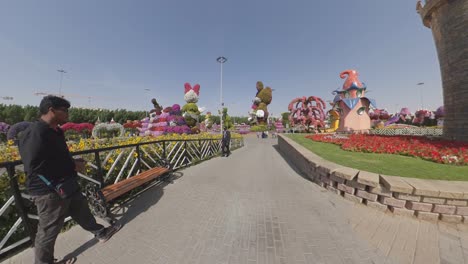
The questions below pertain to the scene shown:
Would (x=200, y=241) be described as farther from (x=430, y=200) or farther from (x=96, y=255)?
(x=430, y=200)

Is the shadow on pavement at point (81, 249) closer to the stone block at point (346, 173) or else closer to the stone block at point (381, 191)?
the stone block at point (346, 173)

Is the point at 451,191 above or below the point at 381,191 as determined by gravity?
above

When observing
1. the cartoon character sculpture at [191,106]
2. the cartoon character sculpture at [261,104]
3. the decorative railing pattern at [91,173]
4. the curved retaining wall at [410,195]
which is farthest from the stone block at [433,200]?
the cartoon character sculpture at [261,104]

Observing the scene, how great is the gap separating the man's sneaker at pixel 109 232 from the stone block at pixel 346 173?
4.42m

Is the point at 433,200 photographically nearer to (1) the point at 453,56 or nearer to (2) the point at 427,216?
(2) the point at 427,216

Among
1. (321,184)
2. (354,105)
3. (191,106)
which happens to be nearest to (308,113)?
(354,105)

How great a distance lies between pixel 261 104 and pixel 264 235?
35.4 metres

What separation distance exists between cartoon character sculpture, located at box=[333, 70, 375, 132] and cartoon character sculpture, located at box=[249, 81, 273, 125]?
17241 mm

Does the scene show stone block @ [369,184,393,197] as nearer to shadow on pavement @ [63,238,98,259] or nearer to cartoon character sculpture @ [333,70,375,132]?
shadow on pavement @ [63,238,98,259]

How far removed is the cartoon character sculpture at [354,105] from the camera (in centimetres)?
1953

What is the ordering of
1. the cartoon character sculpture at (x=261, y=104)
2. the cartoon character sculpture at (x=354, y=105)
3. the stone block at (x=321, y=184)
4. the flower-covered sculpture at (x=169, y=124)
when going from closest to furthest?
the stone block at (x=321, y=184)
the flower-covered sculpture at (x=169, y=124)
the cartoon character sculpture at (x=354, y=105)
the cartoon character sculpture at (x=261, y=104)

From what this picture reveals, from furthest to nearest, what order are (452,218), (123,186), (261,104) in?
(261,104), (123,186), (452,218)

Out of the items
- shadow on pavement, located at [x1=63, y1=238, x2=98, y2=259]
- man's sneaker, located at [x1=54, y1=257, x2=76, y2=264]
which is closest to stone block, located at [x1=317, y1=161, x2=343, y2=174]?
shadow on pavement, located at [x1=63, y1=238, x2=98, y2=259]

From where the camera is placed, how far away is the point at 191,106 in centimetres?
1934
